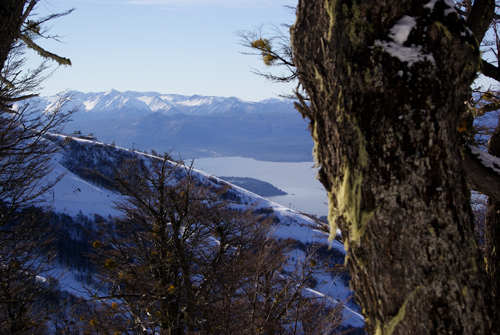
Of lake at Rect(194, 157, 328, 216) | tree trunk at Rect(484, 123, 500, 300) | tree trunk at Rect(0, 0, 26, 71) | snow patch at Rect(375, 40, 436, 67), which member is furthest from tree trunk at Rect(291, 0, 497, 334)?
lake at Rect(194, 157, 328, 216)

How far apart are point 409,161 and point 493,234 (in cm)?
300

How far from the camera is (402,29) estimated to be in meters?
1.29

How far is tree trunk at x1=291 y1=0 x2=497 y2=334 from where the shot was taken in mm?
1260

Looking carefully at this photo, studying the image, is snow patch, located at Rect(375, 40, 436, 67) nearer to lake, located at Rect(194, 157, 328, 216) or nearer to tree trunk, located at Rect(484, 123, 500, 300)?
tree trunk, located at Rect(484, 123, 500, 300)

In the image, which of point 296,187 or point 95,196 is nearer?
point 95,196

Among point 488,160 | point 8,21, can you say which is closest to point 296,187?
point 488,160

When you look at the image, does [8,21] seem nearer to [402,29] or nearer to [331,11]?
[331,11]

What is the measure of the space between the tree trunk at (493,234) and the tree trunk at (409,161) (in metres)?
2.48

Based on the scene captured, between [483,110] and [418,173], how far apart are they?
3.37m

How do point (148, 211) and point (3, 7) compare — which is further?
point (148, 211)

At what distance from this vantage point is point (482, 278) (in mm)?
1316

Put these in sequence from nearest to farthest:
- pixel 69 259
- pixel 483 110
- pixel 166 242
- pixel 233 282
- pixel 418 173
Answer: pixel 418 173, pixel 483 110, pixel 233 282, pixel 166 242, pixel 69 259

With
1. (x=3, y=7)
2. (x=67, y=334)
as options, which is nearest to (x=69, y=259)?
(x=67, y=334)

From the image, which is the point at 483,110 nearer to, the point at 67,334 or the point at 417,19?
the point at 417,19
